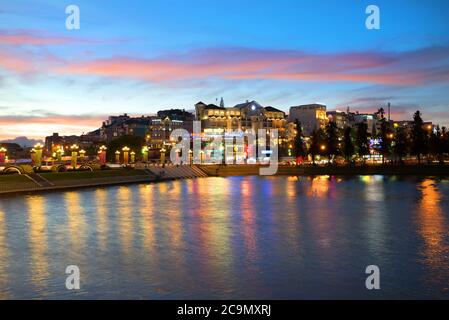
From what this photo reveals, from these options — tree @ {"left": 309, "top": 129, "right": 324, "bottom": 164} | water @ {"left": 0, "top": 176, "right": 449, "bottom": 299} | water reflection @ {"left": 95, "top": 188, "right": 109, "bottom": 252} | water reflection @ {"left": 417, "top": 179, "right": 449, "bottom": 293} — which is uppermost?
tree @ {"left": 309, "top": 129, "right": 324, "bottom": 164}

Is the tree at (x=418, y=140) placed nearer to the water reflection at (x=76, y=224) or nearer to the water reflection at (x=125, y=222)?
the water reflection at (x=125, y=222)

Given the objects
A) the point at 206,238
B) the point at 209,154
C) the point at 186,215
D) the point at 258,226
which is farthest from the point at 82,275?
the point at 209,154

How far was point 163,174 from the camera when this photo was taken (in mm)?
77750

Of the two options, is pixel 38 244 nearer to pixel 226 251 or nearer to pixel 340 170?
pixel 226 251

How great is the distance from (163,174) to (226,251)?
59792 millimetres

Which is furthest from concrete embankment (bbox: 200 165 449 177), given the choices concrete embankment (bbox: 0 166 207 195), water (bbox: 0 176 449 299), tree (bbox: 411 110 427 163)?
water (bbox: 0 176 449 299)

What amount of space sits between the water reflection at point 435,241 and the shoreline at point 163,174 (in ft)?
121

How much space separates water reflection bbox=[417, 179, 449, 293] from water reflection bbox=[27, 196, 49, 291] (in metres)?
11.7

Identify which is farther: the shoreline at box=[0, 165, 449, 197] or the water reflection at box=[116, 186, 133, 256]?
the shoreline at box=[0, 165, 449, 197]

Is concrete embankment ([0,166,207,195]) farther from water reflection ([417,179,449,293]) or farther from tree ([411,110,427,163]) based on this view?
tree ([411,110,427,163])

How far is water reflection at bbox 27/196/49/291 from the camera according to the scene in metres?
14.9

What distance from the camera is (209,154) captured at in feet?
568
